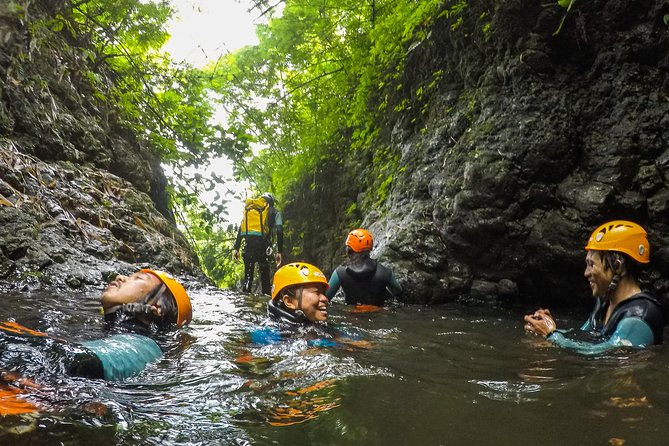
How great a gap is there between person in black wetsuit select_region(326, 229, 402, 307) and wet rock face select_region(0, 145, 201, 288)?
2.75 m

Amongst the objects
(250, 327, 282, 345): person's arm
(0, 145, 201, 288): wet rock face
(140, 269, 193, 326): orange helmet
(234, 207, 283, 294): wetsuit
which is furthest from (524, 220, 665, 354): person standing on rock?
(234, 207, 283, 294): wetsuit

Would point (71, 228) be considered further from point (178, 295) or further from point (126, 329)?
point (126, 329)

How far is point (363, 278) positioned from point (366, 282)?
0.09 m

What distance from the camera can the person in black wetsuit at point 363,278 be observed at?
6582 mm

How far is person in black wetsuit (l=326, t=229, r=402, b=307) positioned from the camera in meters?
6.58

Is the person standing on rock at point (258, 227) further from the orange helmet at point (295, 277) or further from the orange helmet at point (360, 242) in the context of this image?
the orange helmet at point (295, 277)

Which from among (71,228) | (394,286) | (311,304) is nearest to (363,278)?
(394,286)

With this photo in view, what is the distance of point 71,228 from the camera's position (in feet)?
18.7

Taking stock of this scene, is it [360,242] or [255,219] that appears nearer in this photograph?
[360,242]

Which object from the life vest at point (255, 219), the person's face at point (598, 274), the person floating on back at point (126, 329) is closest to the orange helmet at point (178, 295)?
the person floating on back at point (126, 329)

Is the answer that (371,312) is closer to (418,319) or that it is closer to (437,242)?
(418,319)

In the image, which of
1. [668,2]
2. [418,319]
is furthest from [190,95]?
[668,2]

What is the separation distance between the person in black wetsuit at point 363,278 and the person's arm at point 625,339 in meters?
3.22

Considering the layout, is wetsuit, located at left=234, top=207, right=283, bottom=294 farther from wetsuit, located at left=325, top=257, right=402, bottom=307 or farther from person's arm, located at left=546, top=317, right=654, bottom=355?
person's arm, located at left=546, top=317, right=654, bottom=355
